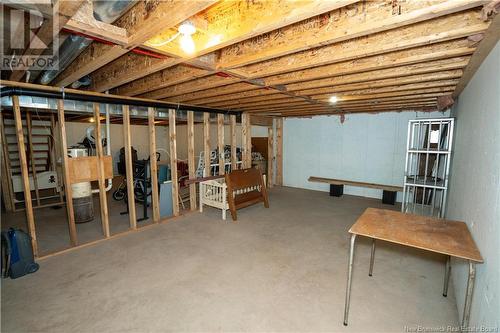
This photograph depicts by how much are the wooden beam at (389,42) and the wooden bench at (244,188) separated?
248 cm

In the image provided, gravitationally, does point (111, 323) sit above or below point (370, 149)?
below

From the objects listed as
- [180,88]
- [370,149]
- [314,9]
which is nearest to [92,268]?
[180,88]

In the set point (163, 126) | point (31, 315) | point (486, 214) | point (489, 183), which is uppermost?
point (163, 126)

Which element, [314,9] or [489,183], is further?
[489,183]

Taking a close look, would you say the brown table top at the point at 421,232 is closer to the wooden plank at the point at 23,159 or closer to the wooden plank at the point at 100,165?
the wooden plank at the point at 100,165

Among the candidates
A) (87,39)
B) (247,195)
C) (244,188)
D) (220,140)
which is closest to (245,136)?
(220,140)

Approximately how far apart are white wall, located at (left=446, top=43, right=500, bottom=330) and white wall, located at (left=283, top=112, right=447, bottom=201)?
3.56 metres

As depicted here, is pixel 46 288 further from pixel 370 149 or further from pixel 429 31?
pixel 370 149

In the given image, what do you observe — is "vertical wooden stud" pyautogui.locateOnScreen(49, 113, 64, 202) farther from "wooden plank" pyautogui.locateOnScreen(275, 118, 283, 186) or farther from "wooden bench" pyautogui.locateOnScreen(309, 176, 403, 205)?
"wooden bench" pyautogui.locateOnScreen(309, 176, 403, 205)

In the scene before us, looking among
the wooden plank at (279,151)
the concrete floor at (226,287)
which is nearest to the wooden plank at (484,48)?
the concrete floor at (226,287)

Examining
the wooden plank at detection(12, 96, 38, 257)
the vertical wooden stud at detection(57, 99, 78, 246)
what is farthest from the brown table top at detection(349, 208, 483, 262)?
the wooden plank at detection(12, 96, 38, 257)

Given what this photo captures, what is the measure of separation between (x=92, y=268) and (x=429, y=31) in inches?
153

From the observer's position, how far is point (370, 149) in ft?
19.2

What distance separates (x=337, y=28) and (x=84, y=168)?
354 cm
